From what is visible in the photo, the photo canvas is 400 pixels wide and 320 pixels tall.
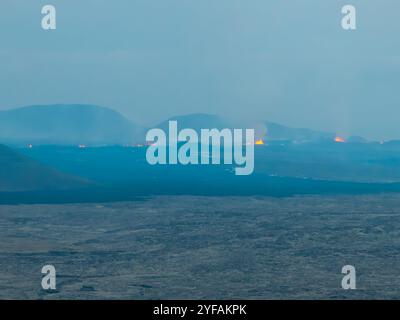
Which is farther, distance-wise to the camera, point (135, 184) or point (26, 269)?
point (135, 184)

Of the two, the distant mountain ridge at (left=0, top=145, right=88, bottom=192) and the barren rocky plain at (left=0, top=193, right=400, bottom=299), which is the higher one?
the distant mountain ridge at (left=0, top=145, right=88, bottom=192)

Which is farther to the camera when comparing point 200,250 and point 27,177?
point 27,177

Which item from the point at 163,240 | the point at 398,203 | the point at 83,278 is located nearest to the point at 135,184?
the point at 398,203

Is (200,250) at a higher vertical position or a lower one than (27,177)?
lower

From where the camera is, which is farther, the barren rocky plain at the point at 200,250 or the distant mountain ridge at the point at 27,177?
the distant mountain ridge at the point at 27,177

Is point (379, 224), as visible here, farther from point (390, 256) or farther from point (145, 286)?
point (145, 286)

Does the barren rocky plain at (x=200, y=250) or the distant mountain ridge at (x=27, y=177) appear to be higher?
the distant mountain ridge at (x=27, y=177)

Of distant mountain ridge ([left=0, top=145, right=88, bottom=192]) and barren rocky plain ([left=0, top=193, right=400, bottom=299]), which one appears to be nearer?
barren rocky plain ([left=0, top=193, right=400, bottom=299])

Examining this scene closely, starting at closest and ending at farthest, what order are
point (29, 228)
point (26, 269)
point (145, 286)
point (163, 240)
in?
point (145, 286), point (26, 269), point (163, 240), point (29, 228)
